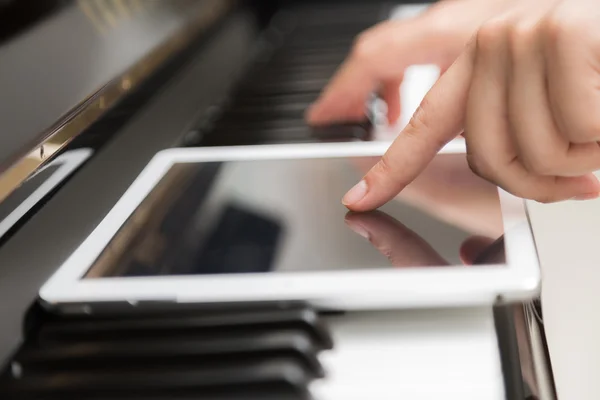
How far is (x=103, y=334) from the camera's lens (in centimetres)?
34

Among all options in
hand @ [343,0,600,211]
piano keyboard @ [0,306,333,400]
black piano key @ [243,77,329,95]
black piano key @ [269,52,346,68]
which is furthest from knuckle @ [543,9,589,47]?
black piano key @ [269,52,346,68]

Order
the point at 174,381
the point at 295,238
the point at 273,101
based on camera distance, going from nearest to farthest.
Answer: the point at 174,381 → the point at 295,238 → the point at 273,101

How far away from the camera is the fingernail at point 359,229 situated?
0.42m

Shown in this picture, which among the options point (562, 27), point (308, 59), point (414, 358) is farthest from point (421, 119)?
point (308, 59)

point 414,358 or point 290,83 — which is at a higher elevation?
point 290,83

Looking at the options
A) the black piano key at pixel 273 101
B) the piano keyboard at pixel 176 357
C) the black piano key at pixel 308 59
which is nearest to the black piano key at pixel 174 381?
the piano keyboard at pixel 176 357

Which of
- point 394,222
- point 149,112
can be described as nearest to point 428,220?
point 394,222

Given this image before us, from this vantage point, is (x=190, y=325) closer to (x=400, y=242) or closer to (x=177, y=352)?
(x=177, y=352)

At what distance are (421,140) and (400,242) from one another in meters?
0.11

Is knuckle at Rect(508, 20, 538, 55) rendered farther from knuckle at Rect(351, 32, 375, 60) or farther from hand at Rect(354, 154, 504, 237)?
knuckle at Rect(351, 32, 375, 60)

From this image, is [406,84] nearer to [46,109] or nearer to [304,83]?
[304,83]

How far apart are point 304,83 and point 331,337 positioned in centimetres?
58

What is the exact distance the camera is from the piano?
0.31 metres

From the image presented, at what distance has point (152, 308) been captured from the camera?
0.35 meters
